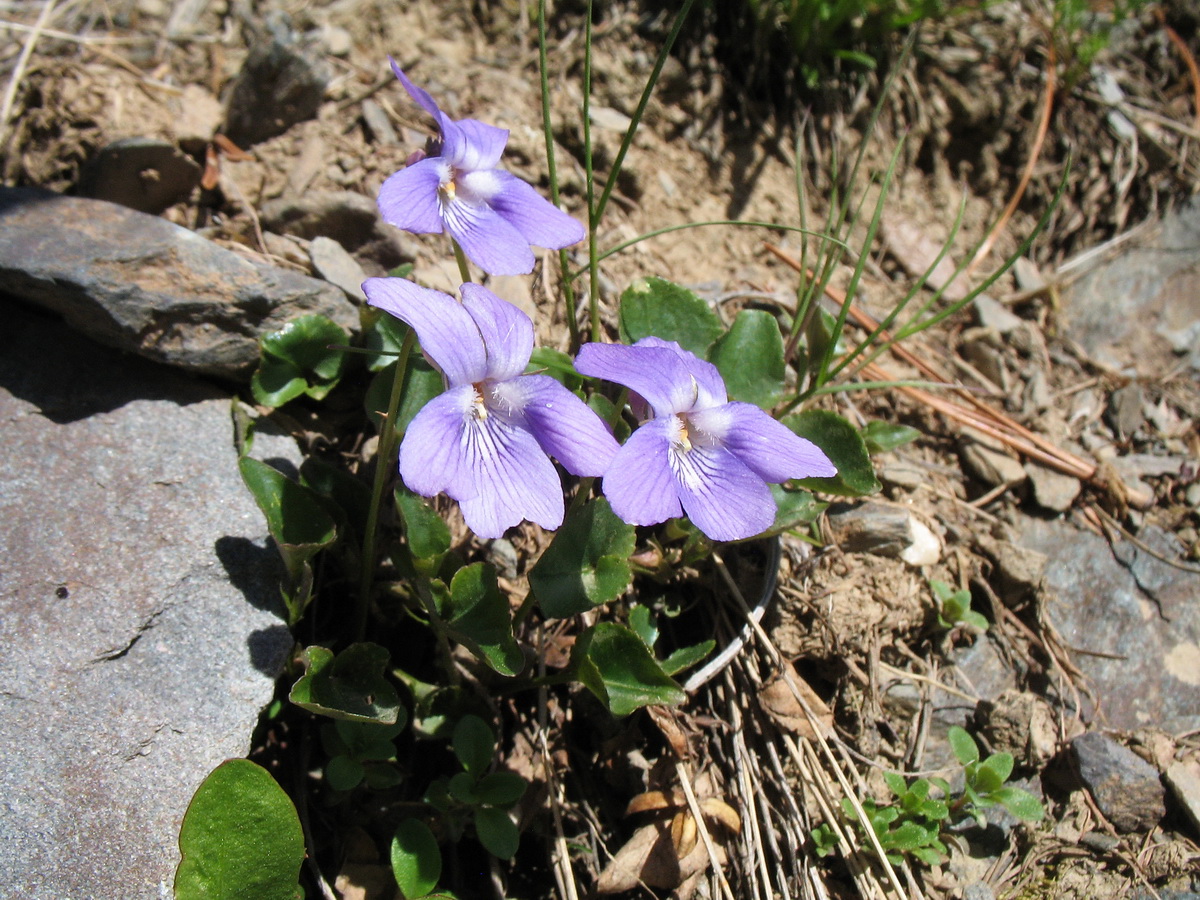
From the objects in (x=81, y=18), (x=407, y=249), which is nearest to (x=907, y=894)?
(x=407, y=249)

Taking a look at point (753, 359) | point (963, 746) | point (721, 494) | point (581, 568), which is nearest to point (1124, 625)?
point (963, 746)

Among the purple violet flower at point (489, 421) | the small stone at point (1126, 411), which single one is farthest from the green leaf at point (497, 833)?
the small stone at point (1126, 411)

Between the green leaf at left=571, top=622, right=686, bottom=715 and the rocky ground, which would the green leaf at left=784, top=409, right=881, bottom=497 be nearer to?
the rocky ground


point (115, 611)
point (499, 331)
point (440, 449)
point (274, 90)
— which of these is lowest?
point (115, 611)

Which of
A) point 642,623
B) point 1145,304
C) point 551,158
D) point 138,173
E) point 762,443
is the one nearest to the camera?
point 762,443

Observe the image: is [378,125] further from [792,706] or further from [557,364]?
[792,706]

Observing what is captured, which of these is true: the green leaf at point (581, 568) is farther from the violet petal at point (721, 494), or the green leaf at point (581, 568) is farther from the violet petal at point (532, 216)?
the violet petal at point (532, 216)

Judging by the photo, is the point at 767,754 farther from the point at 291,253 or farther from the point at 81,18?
the point at 81,18

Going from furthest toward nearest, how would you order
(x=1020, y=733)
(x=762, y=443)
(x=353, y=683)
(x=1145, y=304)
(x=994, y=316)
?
(x=1145, y=304) → (x=994, y=316) → (x=1020, y=733) → (x=353, y=683) → (x=762, y=443)
